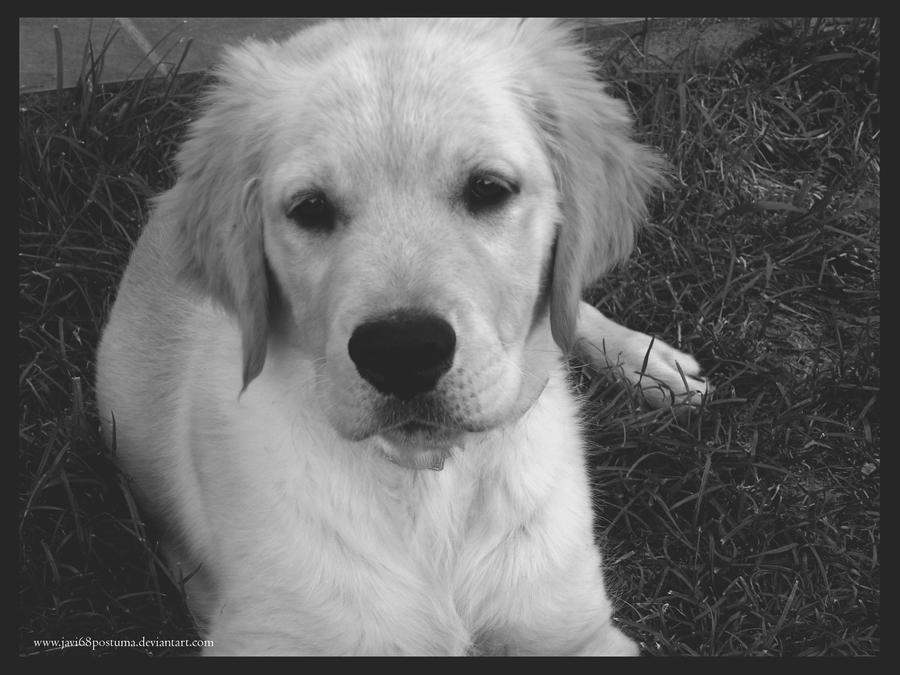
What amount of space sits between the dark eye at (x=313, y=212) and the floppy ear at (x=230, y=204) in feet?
0.58

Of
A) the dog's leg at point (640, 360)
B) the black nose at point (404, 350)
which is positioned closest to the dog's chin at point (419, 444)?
the black nose at point (404, 350)

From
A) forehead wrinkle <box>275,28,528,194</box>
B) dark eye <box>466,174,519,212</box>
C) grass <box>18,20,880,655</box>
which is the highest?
forehead wrinkle <box>275,28,528,194</box>

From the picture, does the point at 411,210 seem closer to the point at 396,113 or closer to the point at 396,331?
the point at 396,113

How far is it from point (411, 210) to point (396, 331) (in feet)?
1.08

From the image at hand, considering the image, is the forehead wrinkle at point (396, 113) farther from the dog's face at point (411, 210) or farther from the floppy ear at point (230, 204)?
the floppy ear at point (230, 204)

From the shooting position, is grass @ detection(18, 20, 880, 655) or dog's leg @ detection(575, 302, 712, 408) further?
dog's leg @ detection(575, 302, 712, 408)

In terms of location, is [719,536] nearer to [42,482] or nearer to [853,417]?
[853,417]

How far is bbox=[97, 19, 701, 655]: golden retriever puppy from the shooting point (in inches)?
92.4

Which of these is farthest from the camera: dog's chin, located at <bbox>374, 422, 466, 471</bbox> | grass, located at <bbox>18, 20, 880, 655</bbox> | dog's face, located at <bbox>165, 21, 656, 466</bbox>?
grass, located at <bbox>18, 20, 880, 655</bbox>

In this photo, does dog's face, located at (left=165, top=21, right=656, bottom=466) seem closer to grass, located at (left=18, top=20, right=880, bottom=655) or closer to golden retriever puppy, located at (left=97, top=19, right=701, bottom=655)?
golden retriever puppy, located at (left=97, top=19, right=701, bottom=655)

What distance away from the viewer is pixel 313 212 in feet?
8.06

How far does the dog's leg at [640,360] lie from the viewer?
389 centimetres

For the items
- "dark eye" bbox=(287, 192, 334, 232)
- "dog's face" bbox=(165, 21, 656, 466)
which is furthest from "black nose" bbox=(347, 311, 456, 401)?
"dark eye" bbox=(287, 192, 334, 232)

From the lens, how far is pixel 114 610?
3.26m
